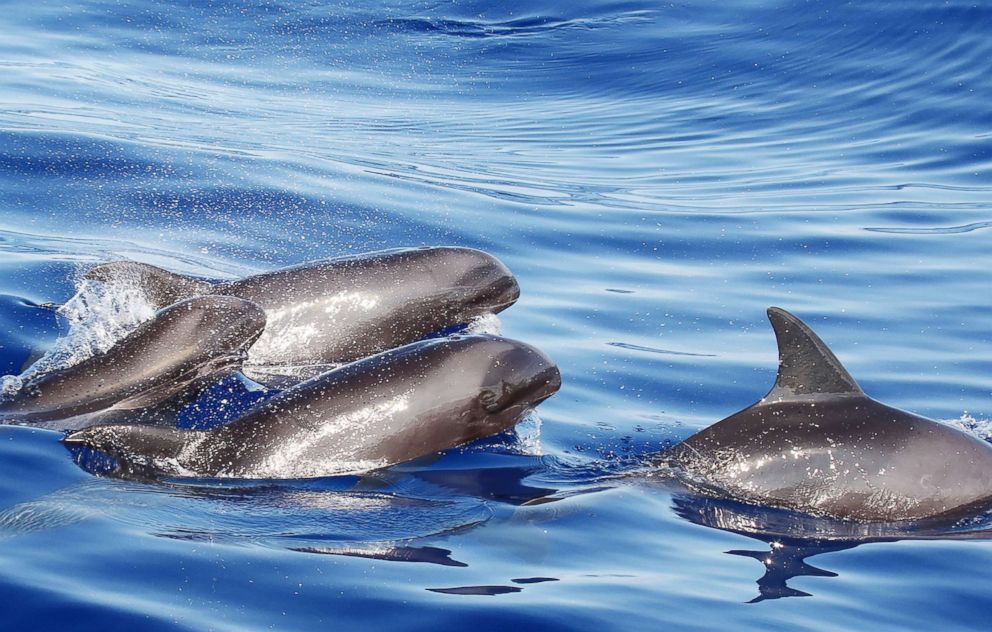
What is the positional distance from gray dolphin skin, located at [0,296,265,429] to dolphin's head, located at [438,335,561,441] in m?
1.22

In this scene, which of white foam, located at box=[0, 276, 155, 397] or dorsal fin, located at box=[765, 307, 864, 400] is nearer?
dorsal fin, located at box=[765, 307, 864, 400]

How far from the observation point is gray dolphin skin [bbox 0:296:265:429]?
7.54 m

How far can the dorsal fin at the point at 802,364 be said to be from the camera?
6988mm

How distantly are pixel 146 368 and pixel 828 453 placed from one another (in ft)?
11.8

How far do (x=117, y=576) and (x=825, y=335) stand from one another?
631cm

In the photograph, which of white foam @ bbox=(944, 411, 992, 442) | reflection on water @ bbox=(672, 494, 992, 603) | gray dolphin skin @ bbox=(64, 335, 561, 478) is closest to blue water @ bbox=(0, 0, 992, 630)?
reflection on water @ bbox=(672, 494, 992, 603)

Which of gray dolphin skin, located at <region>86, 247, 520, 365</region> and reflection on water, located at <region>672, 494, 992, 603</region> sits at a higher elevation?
gray dolphin skin, located at <region>86, 247, 520, 365</region>

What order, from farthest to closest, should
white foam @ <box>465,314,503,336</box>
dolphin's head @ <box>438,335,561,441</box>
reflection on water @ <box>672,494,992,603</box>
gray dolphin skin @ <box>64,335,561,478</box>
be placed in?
white foam @ <box>465,314,503,336</box>
dolphin's head @ <box>438,335,561,441</box>
gray dolphin skin @ <box>64,335,561,478</box>
reflection on water @ <box>672,494,992,603</box>

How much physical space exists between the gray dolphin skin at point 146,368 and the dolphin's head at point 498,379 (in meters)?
1.22

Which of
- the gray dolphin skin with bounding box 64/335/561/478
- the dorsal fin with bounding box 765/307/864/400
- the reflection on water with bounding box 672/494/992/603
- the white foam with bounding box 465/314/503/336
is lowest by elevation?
the reflection on water with bounding box 672/494/992/603

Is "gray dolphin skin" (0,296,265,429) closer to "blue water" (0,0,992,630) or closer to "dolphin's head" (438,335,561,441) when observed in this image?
"blue water" (0,0,992,630)

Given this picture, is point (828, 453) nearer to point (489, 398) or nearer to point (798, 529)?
point (798, 529)

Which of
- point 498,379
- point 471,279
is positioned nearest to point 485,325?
point 471,279

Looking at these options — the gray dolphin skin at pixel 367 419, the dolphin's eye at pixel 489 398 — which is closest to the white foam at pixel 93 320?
the gray dolphin skin at pixel 367 419
